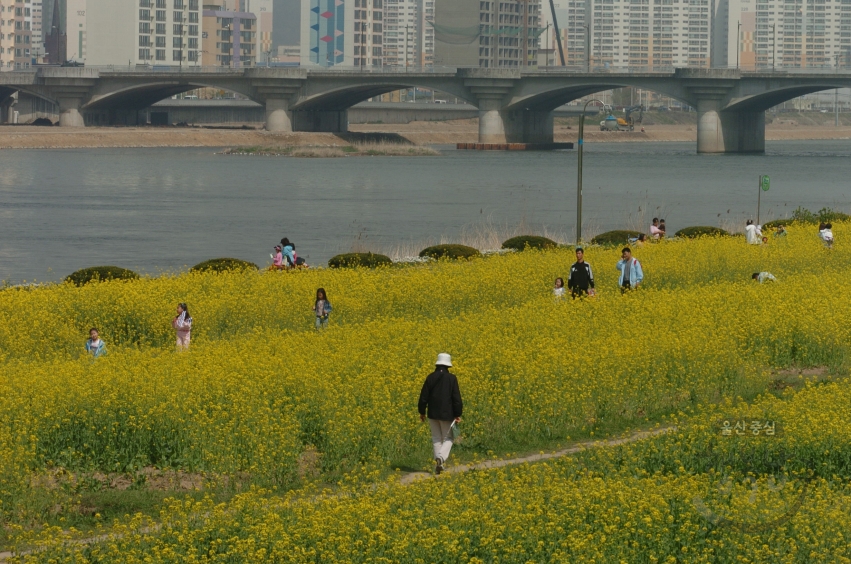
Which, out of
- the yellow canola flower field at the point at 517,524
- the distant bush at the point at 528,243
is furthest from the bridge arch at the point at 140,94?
the yellow canola flower field at the point at 517,524

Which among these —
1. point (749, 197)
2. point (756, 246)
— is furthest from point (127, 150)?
point (756, 246)

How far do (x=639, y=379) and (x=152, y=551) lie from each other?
951 centimetres

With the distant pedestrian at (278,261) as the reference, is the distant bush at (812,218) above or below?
above

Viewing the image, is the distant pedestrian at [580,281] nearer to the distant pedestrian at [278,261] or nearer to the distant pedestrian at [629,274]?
the distant pedestrian at [629,274]

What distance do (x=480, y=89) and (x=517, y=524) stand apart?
131535 mm

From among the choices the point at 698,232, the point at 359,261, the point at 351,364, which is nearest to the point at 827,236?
the point at 698,232

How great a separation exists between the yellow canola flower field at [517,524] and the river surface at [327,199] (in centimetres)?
3229

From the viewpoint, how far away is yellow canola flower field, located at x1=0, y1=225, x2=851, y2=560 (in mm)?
16594

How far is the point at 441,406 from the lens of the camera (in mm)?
16000

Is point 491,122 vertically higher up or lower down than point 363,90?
lower down

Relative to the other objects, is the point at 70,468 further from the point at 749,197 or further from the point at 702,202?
the point at 749,197

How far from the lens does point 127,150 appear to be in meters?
135

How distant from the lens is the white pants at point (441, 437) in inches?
634

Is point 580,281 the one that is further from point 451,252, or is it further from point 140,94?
point 140,94
